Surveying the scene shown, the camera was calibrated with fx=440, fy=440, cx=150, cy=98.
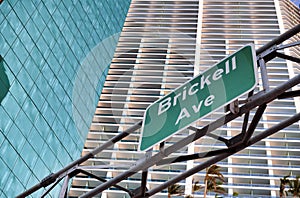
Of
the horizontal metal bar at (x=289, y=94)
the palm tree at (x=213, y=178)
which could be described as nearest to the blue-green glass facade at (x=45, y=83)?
the palm tree at (x=213, y=178)

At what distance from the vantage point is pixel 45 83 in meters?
35.0

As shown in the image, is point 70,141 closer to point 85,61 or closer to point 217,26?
point 85,61

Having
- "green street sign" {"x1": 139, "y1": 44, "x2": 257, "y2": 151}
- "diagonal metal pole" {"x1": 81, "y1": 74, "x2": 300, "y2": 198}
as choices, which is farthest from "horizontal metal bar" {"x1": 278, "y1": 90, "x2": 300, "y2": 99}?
"green street sign" {"x1": 139, "y1": 44, "x2": 257, "y2": 151}

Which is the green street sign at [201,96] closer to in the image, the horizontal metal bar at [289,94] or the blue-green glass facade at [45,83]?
the horizontal metal bar at [289,94]

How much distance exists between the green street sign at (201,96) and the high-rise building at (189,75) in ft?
163

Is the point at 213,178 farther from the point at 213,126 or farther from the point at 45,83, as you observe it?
the point at 213,126

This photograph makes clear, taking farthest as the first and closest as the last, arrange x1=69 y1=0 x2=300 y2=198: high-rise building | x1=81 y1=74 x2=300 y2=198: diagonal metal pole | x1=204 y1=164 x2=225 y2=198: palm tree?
x1=69 y1=0 x2=300 y2=198: high-rise building → x1=204 y1=164 x2=225 y2=198: palm tree → x1=81 y1=74 x2=300 y2=198: diagonal metal pole

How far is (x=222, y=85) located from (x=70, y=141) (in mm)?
35014

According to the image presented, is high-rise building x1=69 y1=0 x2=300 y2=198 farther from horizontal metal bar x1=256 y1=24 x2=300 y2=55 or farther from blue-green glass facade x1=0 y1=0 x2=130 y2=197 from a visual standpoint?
horizontal metal bar x1=256 y1=24 x2=300 y2=55

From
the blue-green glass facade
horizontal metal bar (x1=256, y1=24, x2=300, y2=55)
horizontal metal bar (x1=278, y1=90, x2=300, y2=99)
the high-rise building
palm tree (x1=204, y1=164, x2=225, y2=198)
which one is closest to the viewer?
horizontal metal bar (x1=278, y1=90, x2=300, y2=99)

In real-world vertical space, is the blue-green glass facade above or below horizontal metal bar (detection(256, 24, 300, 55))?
above

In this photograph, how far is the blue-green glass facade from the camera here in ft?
94.7

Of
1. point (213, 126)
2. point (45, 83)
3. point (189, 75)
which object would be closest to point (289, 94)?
point (213, 126)

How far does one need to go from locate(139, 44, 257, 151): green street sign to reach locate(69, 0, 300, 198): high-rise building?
4970cm
